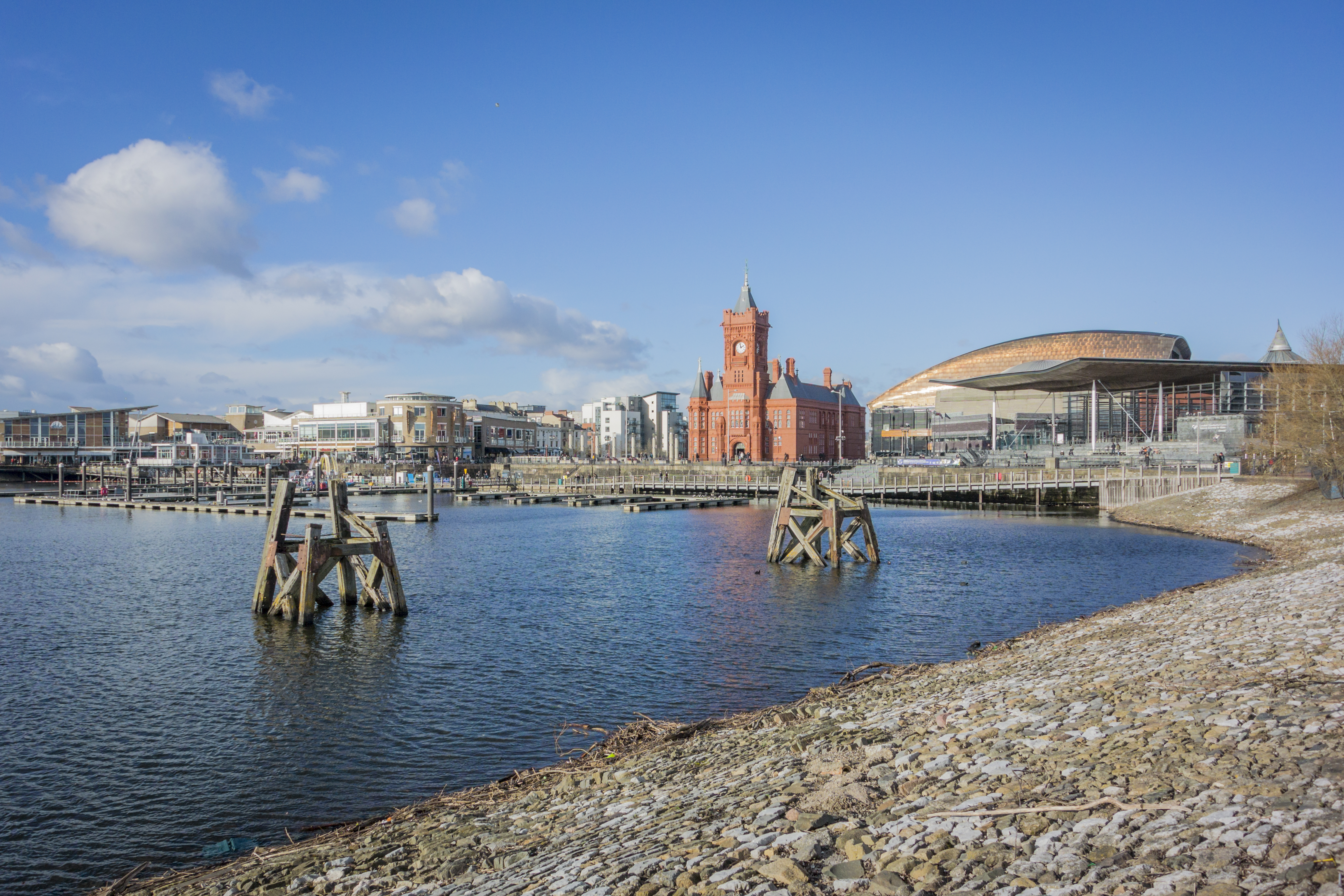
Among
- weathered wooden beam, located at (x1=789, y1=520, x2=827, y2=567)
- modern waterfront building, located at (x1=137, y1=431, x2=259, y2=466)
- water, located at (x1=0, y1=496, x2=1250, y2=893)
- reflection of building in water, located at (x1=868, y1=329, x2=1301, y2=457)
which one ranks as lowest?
water, located at (x1=0, y1=496, x2=1250, y2=893)

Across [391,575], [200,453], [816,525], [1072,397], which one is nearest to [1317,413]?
[816,525]

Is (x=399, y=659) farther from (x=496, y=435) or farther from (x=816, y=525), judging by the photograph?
(x=496, y=435)

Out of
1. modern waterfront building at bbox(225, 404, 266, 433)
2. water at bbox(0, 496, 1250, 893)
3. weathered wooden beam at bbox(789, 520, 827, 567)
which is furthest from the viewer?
modern waterfront building at bbox(225, 404, 266, 433)

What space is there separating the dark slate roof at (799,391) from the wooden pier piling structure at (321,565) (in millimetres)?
→ 93576

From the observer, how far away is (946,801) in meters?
7.83

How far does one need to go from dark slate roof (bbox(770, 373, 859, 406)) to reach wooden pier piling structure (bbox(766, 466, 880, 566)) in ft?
259

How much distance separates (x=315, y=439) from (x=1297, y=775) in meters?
143

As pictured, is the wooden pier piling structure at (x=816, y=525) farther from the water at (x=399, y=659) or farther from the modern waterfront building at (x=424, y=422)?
the modern waterfront building at (x=424, y=422)

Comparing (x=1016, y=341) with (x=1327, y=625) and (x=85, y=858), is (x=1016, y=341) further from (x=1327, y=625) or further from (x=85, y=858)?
(x=85, y=858)

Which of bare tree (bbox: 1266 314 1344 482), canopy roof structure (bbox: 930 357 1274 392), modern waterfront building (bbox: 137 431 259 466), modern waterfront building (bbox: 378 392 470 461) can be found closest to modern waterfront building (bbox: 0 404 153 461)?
modern waterfront building (bbox: 137 431 259 466)

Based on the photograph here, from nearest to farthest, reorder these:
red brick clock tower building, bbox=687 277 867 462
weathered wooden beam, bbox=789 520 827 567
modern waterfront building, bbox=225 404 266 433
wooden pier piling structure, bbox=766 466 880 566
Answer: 1. weathered wooden beam, bbox=789 520 827 567
2. wooden pier piling structure, bbox=766 466 880 566
3. red brick clock tower building, bbox=687 277 867 462
4. modern waterfront building, bbox=225 404 266 433

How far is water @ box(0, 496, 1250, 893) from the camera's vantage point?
12.4m

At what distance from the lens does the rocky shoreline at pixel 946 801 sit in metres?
6.28

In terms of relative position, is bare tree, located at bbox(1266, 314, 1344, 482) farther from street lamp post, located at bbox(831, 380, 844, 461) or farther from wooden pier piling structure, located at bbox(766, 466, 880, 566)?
street lamp post, located at bbox(831, 380, 844, 461)
